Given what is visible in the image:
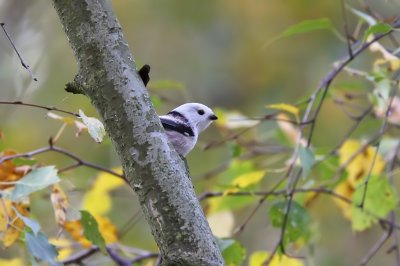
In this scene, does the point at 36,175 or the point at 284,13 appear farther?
the point at 284,13

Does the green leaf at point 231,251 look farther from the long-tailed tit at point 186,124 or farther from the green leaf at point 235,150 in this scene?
the green leaf at point 235,150

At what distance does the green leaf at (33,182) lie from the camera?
5.51 ft

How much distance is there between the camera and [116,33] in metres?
1.41

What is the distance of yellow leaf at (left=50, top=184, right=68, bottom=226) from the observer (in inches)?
73.5

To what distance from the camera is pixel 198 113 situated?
246 centimetres

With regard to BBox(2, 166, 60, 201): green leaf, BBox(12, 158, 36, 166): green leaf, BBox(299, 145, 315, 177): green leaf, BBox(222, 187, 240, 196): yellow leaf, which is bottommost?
BBox(222, 187, 240, 196): yellow leaf

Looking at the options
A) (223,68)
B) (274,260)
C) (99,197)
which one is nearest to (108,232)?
(99,197)

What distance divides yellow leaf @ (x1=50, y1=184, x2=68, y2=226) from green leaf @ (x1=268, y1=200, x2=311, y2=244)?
2.06ft

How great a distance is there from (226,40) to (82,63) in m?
4.64

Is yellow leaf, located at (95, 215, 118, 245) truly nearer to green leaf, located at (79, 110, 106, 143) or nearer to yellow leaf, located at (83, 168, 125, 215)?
yellow leaf, located at (83, 168, 125, 215)

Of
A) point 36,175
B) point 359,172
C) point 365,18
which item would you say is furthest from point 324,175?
point 36,175

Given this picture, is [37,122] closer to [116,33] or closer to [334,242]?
[334,242]

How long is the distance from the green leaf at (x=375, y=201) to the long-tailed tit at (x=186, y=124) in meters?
0.57

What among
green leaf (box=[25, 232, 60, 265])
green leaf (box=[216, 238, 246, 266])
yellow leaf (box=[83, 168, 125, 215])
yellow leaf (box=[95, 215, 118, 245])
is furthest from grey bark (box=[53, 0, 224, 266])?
yellow leaf (box=[83, 168, 125, 215])
